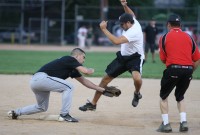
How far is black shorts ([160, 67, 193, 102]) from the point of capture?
9461 mm

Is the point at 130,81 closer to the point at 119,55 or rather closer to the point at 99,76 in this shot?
the point at 99,76

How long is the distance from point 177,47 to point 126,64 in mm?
2185

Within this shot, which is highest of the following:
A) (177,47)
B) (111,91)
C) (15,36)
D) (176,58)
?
(177,47)

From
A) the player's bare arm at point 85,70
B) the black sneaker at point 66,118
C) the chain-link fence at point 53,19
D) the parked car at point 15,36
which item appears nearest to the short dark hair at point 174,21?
the player's bare arm at point 85,70

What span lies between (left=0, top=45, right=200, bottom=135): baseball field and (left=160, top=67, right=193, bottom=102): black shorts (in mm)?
712

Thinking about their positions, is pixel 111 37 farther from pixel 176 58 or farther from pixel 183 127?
pixel 183 127

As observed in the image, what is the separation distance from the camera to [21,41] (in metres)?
49.6

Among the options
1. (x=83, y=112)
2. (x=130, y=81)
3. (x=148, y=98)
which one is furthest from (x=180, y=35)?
(x=130, y=81)

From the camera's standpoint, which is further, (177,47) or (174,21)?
(174,21)

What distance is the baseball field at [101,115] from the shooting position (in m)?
9.56

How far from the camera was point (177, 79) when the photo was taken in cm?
955

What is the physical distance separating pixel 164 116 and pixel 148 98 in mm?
4533

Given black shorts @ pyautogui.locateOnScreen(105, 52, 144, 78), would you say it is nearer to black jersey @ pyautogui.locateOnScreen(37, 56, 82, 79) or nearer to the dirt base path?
the dirt base path

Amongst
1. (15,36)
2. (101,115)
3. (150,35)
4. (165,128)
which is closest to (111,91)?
(101,115)
